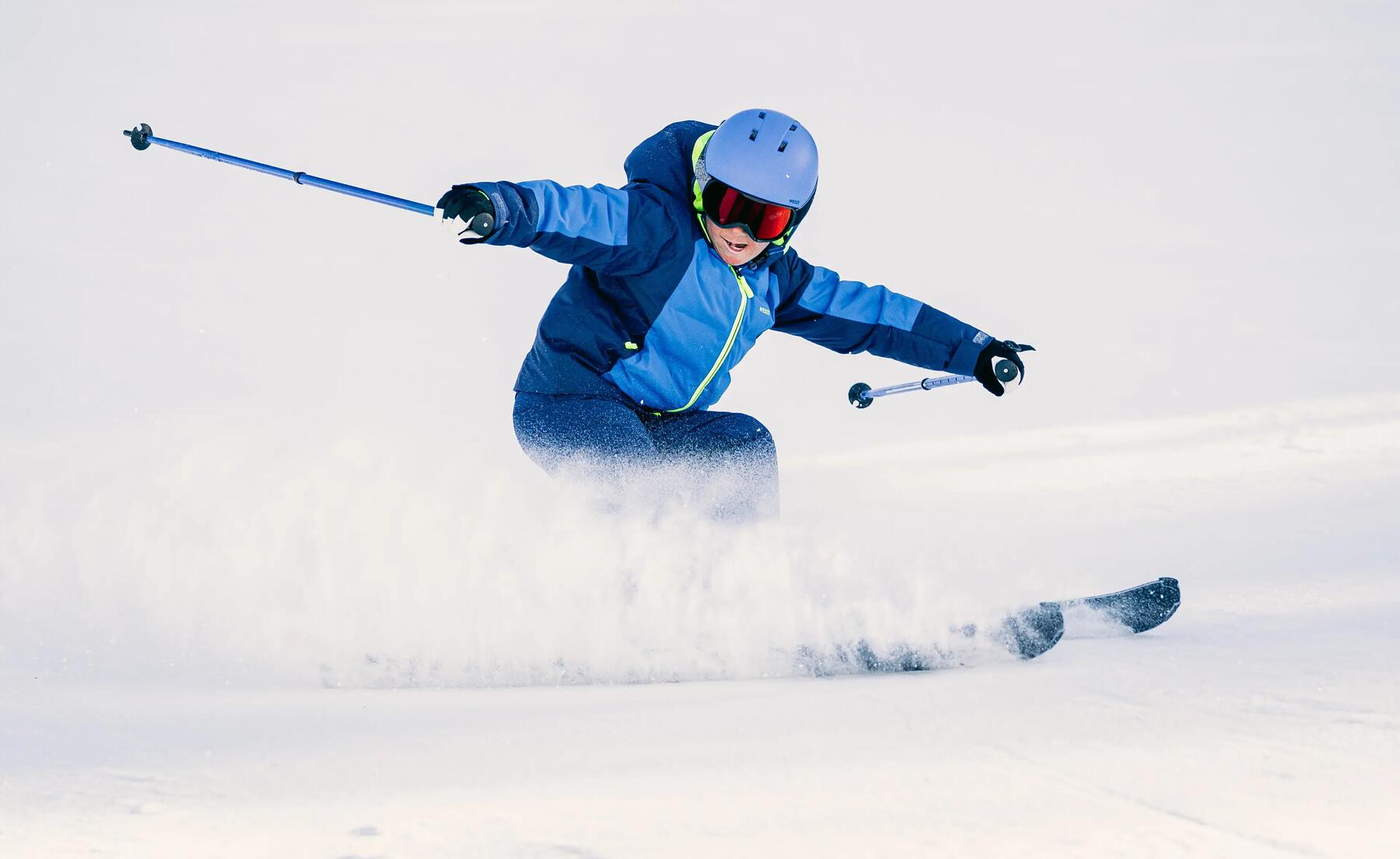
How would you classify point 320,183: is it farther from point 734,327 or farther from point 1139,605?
point 1139,605

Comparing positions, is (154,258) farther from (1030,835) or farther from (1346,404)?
(1030,835)

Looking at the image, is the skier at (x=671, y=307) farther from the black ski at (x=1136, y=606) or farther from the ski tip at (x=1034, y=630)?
the black ski at (x=1136, y=606)

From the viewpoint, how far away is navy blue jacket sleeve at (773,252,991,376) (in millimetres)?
3766

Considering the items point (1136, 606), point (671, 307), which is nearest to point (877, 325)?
point (671, 307)

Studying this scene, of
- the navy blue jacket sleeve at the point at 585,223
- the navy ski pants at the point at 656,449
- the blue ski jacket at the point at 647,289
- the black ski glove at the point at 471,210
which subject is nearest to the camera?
the black ski glove at the point at 471,210

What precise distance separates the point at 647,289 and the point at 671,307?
0.29 feet

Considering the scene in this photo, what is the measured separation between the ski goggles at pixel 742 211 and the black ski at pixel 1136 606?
126 centimetres

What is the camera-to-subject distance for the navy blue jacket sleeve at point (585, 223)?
285 cm

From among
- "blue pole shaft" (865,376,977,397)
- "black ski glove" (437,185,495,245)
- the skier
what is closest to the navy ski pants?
the skier

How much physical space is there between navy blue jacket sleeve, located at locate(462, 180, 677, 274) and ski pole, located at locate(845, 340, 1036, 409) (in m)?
1.23

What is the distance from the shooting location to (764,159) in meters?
3.21

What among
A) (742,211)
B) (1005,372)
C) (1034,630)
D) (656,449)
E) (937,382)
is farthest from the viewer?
(937,382)

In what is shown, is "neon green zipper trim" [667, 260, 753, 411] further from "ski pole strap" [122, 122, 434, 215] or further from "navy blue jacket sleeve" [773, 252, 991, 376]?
"ski pole strap" [122, 122, 434, 215]

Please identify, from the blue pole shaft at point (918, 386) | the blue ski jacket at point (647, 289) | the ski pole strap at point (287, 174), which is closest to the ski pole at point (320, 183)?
the ski pole strap at point (287, 174)
